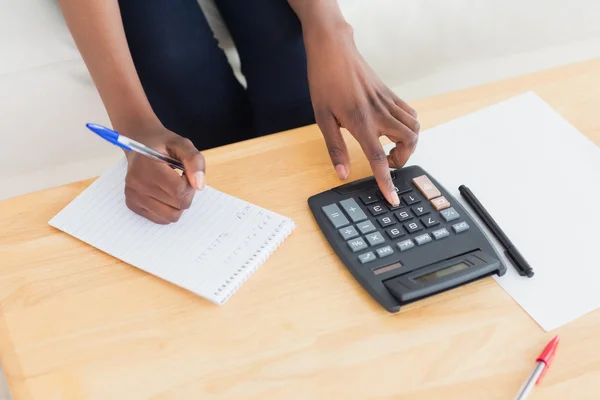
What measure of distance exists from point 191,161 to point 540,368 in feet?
1.24

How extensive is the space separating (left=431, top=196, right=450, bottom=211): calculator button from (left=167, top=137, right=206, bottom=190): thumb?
24 centimetres

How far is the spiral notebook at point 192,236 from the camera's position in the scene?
658mm

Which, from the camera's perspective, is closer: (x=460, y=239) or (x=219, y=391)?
(x=219, y=391)

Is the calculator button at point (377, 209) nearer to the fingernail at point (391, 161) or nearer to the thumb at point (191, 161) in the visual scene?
the fingernail at point (391, 161)

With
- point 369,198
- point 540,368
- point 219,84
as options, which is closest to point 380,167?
point 369,198

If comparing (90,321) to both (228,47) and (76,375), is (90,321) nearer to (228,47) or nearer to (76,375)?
(76,375)

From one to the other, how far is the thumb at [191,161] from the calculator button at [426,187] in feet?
0.76

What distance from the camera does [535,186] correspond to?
2.46 ft

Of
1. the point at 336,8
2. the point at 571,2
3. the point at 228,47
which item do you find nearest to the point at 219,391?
the point at 336,8

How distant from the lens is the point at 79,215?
0.72 meters

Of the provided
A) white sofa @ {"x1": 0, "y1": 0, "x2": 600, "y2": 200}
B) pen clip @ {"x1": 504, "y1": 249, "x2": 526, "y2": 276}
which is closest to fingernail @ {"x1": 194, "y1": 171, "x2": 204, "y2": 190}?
pen clip @ {"x1": 504, "y1": 249, "x2": 526, "y2": 276}

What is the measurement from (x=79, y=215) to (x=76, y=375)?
0.19 meters

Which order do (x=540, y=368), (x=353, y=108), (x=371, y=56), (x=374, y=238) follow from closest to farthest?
1. (x=540, y=368)
2. (x=374, y=238)
3. (x=353, y=108)
4. (x=371, y=56)

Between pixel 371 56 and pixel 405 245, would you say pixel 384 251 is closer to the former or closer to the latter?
pixel 405 245
